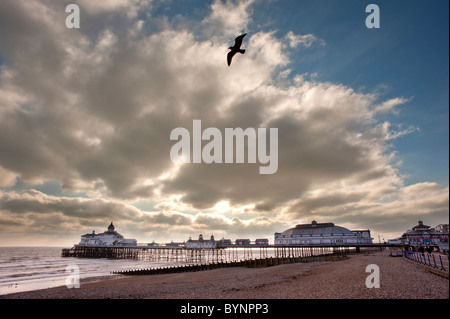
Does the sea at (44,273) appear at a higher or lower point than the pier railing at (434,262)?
lower

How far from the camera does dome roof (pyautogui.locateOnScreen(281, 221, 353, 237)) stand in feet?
321

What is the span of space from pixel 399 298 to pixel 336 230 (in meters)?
97.8

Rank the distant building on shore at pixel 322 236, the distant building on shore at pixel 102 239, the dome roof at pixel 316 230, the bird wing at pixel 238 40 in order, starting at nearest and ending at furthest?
the bird wing at pixel 238 40 → the distant building on shore at pixel 322 236 → the dome roof at pixel 316 230 → the distant building on shore at pixel 102 239

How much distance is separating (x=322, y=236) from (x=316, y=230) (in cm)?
390

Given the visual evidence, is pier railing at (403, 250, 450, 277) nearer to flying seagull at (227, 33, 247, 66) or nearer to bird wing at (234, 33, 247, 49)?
flying seagull at (227, 33, 247, 66)

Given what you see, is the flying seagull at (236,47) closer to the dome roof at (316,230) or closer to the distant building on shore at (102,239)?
the dome roof at (316,230)

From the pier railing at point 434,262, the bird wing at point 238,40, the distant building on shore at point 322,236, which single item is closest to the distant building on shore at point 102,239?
the distant building on shore at point 322,236

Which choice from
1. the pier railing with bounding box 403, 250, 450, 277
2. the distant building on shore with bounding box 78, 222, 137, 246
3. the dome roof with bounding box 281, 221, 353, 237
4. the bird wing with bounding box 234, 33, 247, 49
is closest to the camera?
the bird wing with bounding box 234, 33, 247, 49

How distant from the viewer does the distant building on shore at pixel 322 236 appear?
9507cm

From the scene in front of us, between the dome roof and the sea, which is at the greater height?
the dome roof

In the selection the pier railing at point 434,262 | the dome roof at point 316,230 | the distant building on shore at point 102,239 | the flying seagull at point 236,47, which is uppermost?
the flying seagull at point 236,47

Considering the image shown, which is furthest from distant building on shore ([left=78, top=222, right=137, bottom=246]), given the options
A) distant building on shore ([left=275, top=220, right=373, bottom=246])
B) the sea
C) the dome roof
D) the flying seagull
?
the flying seagull

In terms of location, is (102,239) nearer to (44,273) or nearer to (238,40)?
(44,273)
